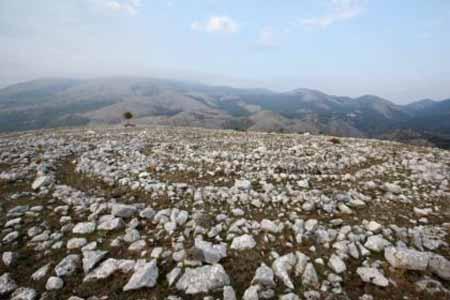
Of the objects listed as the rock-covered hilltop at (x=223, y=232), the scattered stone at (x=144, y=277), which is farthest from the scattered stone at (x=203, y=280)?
the scattered stone at (x=144, y=277)

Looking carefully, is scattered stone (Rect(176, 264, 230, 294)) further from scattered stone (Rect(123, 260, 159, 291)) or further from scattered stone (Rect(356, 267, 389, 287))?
scattered stone (Rect(356, 267, 389, 287))

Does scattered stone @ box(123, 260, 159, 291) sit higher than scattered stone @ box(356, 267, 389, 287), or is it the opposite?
scattered stone @ box(356, 267, 389, 287)

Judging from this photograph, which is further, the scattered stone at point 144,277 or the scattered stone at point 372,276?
the scattered stone at point 372,276

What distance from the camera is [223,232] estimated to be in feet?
17.8

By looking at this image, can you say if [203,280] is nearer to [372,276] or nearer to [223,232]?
[223,232]

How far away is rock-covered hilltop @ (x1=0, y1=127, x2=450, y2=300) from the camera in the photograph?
13.1 ft

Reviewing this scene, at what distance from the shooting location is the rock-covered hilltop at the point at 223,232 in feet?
13.1

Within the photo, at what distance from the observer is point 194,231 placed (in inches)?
211

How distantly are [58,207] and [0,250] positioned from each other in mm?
1667

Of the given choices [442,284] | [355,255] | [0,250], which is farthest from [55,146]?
[442,284]

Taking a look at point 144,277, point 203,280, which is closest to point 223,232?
point 203,280

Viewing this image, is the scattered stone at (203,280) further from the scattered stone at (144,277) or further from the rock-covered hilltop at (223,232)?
the scattered stone at (144,277)

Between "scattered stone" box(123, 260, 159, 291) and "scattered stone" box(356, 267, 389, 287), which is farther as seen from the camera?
"scattered stone" box(356, 267, 389, 287)

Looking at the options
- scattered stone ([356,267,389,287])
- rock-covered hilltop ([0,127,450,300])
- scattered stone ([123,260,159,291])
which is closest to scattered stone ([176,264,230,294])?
rock-covered hilltop ([0,127,450,300])
